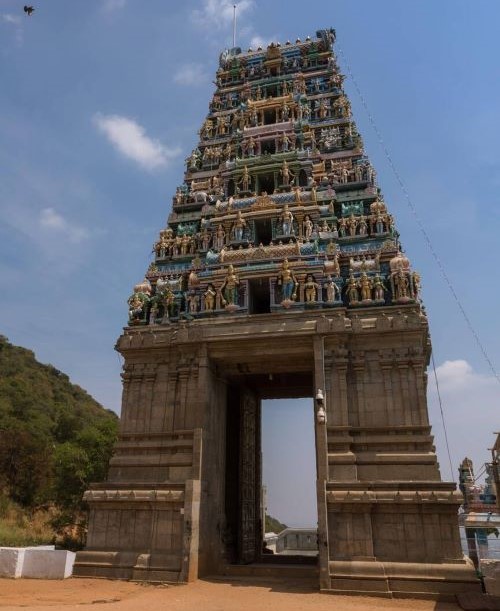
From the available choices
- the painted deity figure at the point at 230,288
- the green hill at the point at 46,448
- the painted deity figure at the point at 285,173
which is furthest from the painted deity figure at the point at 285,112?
→ the green hill at the point at 46,448

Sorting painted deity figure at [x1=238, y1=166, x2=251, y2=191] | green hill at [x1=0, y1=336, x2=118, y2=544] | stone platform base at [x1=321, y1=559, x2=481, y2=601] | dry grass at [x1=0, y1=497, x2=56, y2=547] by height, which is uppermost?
painted deity figure at [x1=238, y1=166, x2=251, y2=191]

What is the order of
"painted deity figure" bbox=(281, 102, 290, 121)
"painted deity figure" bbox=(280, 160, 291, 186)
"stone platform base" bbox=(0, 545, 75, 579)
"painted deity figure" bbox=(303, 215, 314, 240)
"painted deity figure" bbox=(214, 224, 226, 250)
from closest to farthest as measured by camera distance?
"stone platform base" bbox=(0, 545, 75, 579)
"painted deity figure" bbox=(303, 215, 314, 240)
"painted deity figure" bbox=(214, 224, 226, 250)
"painted deity figure" bbox=(280, 160, 291, 186)
"painted deity figure" bbox=(281, 102, 290, 121)

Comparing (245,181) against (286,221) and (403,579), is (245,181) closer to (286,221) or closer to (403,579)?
(286,221)

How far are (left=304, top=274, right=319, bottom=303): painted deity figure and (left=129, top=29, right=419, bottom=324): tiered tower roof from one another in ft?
0.15

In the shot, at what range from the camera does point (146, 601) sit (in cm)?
1399

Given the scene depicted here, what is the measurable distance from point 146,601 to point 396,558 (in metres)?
7.64

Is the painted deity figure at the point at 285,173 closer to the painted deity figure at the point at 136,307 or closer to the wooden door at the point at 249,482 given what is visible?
the painted deity figure at the point at 136,307

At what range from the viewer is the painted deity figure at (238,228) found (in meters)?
24.5

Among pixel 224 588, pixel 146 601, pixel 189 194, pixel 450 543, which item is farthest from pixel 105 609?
pixel 189 194

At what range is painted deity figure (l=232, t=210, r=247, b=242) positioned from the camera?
24.5 m

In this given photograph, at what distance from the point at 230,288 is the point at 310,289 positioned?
3.49 m

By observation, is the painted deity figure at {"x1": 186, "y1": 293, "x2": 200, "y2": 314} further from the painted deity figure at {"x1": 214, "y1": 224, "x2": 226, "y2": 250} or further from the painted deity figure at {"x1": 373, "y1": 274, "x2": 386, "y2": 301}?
the painted deity figure at {"x1": 373, "y1": 274, "x2": 386, "y2": 301}

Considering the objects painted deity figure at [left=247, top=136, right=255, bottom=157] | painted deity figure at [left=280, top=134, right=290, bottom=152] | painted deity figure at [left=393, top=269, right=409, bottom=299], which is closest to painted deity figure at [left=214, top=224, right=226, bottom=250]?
painted deity figure at [left=247, top=136, right=255, bottom=157]

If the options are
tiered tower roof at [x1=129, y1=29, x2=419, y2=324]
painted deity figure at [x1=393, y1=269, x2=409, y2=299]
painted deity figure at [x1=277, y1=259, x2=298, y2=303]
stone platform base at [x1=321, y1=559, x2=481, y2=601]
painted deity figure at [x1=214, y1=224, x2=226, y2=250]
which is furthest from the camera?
painted deity figure at [x1=214, y1=224, x2=226, y2=250]
